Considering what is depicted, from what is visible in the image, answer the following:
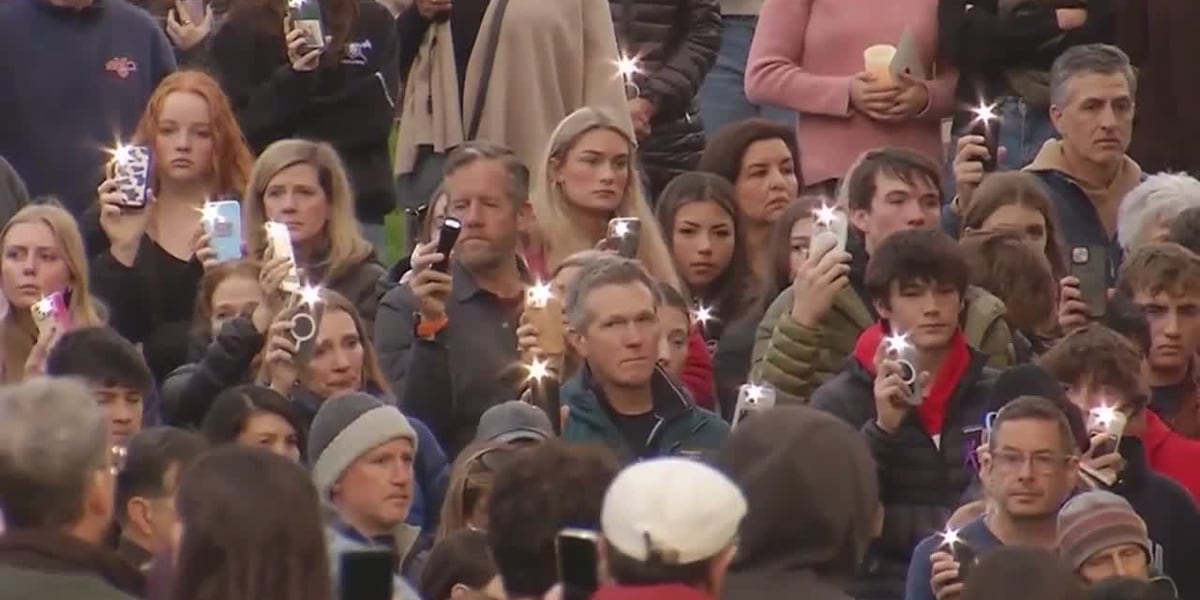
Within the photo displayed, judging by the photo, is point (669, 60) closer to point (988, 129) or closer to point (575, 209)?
point (988, 129)

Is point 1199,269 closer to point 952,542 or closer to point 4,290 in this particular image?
point 952,542

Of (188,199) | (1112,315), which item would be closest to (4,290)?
(188,199)

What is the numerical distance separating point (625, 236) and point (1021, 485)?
7.77ft

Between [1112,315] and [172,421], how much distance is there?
3.06 meters

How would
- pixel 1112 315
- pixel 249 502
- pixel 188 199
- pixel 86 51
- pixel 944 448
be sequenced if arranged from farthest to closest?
pixel 86 51, pixel 188 199, pixel 1112 315, pixel 944 448, pixel 249 502

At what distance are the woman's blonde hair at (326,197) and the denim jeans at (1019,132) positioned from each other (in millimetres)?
2657

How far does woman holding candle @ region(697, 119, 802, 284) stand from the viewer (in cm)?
1217

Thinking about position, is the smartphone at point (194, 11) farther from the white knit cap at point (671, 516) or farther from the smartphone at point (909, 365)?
the white knit cap at point (671, 516)

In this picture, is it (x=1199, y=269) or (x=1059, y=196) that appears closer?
(x=1199, y=269)

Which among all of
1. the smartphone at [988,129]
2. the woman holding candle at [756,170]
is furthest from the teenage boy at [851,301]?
the smartphone at [988,129]

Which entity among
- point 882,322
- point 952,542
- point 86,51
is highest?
point 86,51

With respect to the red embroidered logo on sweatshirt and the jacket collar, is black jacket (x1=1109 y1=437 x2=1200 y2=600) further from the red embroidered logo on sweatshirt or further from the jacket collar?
the red embroidered logo on sweatshirt

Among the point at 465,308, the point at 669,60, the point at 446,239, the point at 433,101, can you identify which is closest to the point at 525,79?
the point at 433,101

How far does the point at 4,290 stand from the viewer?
11211 millimetres
